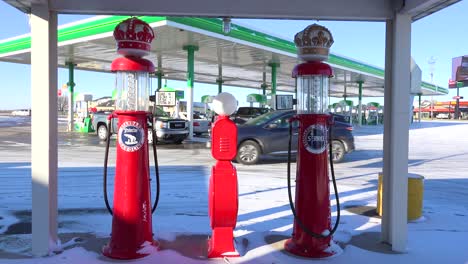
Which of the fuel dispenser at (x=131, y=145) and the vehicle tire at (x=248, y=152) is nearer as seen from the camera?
the fuel dispenser at (x=131, y=145)

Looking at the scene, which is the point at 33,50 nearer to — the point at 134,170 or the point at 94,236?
the point at 134,170

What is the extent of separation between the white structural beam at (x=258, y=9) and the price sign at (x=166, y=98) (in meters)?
11.8

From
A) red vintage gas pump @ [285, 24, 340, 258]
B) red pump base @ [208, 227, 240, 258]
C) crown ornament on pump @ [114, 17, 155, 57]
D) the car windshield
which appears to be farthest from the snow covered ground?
crown ornament on pump @ [114, 17, 155, 57]

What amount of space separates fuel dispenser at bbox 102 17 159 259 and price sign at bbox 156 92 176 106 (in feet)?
39.1

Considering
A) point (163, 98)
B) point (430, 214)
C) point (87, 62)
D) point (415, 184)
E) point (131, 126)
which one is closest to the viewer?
point (131, 126)

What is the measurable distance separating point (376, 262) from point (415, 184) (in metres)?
1.98

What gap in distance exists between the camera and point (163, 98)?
16.6 m

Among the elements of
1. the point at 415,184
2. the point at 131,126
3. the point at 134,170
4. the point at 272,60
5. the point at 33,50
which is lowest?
the point at 415,184

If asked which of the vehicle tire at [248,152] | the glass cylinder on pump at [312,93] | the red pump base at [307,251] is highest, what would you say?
the glass cylinder on pump at [312,93]

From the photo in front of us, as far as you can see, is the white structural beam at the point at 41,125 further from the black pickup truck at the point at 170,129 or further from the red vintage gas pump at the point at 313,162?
the black pickup truck at the point at 170,129

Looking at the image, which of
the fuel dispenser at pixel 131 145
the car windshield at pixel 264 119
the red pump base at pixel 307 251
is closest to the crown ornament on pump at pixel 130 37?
the fuel dispenser at pixel 131 145

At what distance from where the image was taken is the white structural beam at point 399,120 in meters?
4.35

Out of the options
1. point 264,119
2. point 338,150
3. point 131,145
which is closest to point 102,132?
point 264,119

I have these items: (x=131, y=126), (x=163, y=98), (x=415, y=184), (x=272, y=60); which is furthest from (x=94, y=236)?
(x=272, y=60)
